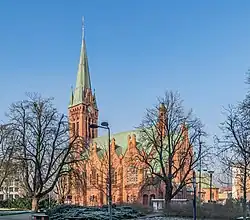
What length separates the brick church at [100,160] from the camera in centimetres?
8489

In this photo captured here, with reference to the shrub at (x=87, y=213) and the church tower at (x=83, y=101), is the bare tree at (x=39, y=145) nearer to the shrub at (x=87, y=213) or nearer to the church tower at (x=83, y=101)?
the shrub at (x=87, y=213)

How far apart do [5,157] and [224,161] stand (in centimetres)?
2371

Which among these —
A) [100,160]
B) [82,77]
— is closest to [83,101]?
[82,77]

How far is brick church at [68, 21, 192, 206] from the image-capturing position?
279 ft

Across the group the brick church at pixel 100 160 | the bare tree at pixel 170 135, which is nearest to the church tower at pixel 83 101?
the brick church at pixel 100 160

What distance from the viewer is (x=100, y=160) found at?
9806 cm

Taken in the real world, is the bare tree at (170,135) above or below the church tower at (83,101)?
below

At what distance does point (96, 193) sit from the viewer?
9762 cm

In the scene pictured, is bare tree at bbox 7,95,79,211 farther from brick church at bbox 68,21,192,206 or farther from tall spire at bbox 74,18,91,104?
tall spire at bbox 74,18,91,104

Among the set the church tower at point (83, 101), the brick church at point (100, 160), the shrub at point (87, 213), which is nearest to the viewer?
the shrub at point (87, 213)

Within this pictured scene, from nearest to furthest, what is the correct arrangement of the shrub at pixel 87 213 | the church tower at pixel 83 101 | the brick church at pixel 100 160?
the shrub at pixel 87 213
the brick church at pixel 100 160
the church tower at pixel 83 101

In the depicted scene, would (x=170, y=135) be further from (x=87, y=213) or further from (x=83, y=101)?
(x=83, y=101)

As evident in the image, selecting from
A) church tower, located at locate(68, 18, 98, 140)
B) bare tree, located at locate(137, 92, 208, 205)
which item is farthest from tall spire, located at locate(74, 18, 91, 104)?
bare tree, located at locate(137, 92, 208, 205)

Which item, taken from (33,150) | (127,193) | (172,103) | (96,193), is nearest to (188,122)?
(172,103)
